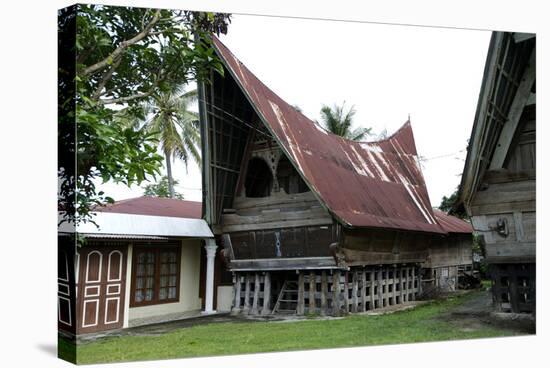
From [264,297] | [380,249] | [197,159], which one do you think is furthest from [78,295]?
[380,249]

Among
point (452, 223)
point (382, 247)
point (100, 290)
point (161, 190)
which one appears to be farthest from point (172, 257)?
point (452, 223)

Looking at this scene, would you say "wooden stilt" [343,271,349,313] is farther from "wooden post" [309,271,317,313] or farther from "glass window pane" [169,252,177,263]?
"glass window pane" [169,252,177,263]

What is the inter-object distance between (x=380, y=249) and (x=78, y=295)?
6.73 meters

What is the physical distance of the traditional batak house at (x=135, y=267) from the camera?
29.2ft

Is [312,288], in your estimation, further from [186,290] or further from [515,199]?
[515,199]

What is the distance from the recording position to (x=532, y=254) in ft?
38.8

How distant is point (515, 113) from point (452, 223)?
2.54 m

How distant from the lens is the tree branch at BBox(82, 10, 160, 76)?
9.01 m

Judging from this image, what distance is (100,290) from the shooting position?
9086 millimetres

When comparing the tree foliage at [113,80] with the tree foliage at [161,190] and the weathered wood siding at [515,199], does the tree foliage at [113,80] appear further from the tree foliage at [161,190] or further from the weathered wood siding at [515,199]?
the weathered wood siding at [515,199]

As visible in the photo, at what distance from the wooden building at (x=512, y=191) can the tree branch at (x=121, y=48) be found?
20.9ft

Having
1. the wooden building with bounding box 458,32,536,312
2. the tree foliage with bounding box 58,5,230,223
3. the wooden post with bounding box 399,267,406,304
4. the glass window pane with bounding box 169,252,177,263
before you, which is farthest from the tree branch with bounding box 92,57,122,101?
the wooden post with bounding box 399,267,406,304

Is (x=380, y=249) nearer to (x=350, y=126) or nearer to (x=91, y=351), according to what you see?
(x=350, y=126)

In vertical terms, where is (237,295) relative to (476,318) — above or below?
above
